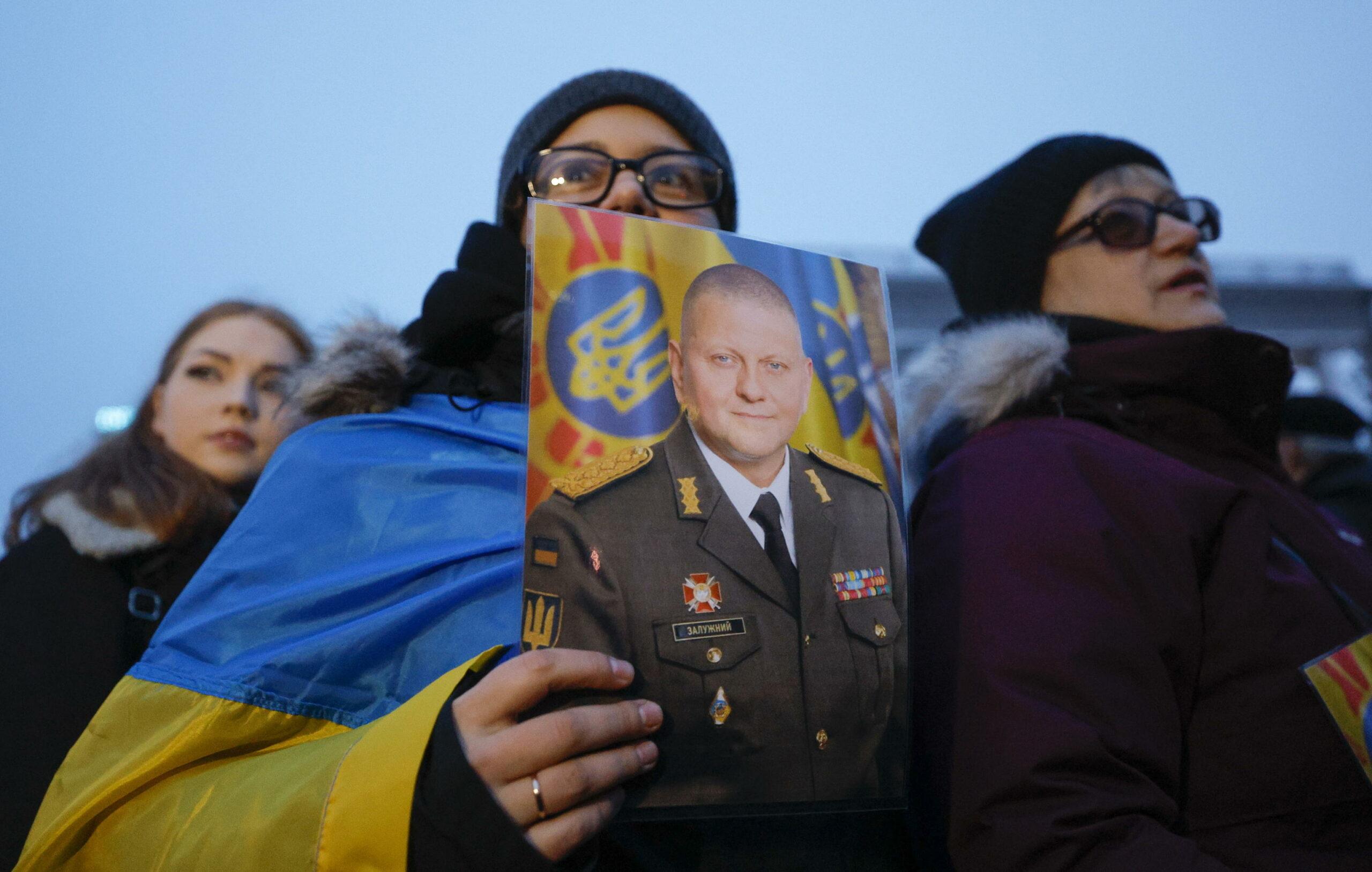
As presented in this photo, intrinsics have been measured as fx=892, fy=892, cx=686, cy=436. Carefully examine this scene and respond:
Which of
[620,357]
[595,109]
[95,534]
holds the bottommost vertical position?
[95,534]

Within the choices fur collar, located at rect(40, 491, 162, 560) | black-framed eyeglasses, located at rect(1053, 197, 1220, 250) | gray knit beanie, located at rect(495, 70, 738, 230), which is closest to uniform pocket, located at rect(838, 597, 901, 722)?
gray knit beanie, located at rect(495, 70, 738, 230)

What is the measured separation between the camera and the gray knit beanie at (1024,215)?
2.15 m

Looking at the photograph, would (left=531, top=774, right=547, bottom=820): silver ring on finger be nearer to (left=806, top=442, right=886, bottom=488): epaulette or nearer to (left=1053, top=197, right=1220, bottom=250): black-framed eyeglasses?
(left=806, top=442, right=886, bottom=488): epaulette

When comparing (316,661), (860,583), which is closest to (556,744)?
(860,583)

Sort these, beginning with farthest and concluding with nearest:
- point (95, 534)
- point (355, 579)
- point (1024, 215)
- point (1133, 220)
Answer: point (95, 534), point (1024, 215), point (1133, 220), point (355, 579)

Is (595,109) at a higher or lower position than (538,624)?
higher

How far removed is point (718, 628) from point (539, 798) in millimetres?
259

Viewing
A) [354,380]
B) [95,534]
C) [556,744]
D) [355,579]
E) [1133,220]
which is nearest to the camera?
[556,744]

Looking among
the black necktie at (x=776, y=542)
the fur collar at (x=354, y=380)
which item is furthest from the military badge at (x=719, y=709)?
the fur collar at (x=354, y=380)

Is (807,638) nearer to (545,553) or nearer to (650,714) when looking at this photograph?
(650,714)

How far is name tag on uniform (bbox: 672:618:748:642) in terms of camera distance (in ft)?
3.24

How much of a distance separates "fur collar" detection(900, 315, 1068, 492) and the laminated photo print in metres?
0.62

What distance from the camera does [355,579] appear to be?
1.42 meters

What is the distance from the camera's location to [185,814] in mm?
1118
